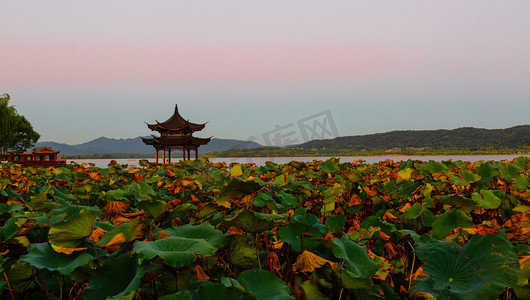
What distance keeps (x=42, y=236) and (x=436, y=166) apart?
2.63 metres

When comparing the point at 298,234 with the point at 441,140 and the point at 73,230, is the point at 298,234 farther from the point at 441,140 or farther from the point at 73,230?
the point at 441,140

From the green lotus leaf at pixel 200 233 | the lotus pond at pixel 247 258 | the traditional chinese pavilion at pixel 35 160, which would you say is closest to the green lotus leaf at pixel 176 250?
the lotus pond at pixel 247 258

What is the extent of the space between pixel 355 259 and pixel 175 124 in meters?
22.0

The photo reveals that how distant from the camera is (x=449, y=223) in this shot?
3.98ft

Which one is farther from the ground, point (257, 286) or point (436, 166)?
point (436, 166)

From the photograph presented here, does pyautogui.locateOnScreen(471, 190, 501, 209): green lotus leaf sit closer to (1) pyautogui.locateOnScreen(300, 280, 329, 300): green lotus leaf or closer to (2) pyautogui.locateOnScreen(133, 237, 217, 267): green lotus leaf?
(1) pyautogui.locateOnScreen(300, 280, 329, 300): green lotus leaf

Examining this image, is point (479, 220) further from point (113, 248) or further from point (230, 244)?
point (113, 248)

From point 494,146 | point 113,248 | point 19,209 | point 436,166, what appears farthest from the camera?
point 494,146

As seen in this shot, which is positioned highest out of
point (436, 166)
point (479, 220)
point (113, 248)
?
point (436, 166)

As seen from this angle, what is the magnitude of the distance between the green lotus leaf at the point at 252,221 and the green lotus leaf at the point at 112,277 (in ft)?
0.84

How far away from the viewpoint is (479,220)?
5.99 ft

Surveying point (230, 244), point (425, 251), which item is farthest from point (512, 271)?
point (230, 244)

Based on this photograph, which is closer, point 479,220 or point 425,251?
point 425,251

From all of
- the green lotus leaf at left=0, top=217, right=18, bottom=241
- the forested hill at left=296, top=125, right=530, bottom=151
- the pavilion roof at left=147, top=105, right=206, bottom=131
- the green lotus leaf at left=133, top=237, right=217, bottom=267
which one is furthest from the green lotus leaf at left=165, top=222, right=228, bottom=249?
the forested hill at left=296, top=125, right=530, bottom=151
